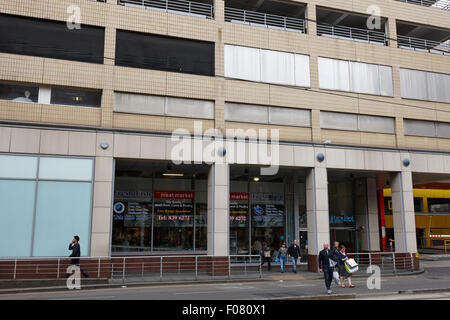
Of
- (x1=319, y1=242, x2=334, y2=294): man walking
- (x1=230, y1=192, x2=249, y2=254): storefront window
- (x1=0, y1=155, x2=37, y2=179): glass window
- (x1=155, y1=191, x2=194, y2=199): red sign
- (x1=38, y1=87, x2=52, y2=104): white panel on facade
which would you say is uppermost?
(x1=38, y1=87, x2=52, y2=104): white panel on facade

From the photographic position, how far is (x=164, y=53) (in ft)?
63.4

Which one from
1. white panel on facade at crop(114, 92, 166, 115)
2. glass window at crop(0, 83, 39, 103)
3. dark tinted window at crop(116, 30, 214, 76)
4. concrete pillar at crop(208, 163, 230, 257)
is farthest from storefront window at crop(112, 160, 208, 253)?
glass window at crop(0, 83, 39, 103)

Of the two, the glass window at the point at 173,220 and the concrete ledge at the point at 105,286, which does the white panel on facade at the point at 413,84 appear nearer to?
the glass window at the point at 173,220

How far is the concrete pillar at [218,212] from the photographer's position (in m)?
18.5

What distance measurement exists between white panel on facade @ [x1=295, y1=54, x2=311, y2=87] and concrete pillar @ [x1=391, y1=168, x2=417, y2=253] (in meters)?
7.20

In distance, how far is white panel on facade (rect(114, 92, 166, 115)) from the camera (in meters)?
18.4

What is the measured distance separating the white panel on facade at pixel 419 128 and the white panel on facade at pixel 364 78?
2620 millimetres

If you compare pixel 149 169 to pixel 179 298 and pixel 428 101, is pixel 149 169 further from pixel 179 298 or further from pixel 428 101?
pixel 428 101

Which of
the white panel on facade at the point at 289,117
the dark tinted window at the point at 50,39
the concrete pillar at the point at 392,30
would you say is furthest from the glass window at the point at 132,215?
the concrete pillar at the point at 392,30

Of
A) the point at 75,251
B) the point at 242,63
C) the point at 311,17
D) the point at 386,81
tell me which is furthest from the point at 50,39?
the point at 386,81

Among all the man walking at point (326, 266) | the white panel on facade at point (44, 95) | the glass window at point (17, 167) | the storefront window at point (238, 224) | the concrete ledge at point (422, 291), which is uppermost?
the white panel on facade at point (44, 95)

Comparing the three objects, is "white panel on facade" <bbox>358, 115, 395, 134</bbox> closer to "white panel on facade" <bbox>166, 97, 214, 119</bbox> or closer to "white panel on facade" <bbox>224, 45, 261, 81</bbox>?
"white panel on facade" <bbox>224, 45, 261, 81</bbox>

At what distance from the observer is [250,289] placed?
14.8 metres
